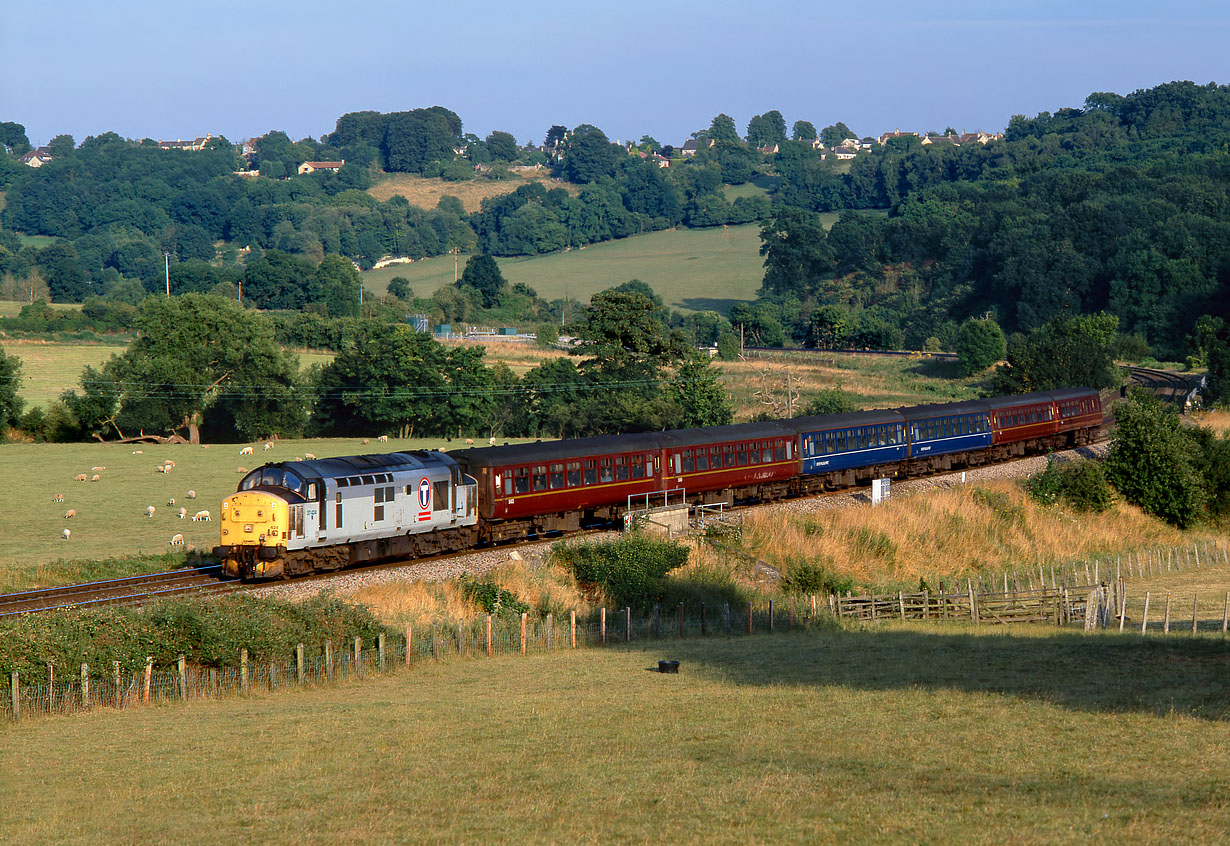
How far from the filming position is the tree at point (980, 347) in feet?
429

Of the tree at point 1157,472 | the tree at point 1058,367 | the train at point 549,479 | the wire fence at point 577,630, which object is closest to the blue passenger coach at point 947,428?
the train at point 549,479

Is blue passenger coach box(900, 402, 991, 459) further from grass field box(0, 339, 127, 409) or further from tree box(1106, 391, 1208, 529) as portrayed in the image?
grass field box(0, 339, 127, 409)

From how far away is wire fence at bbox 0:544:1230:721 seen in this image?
1128 inches

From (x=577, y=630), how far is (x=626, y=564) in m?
4.20

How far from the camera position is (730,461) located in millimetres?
53250

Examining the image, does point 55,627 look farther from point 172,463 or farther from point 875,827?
point 172,463

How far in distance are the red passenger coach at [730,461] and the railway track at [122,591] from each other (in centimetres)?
1877

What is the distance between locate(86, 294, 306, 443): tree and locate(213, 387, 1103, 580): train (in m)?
57.0

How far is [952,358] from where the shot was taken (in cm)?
14338

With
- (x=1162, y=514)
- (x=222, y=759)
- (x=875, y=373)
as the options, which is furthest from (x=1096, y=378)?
(x=222, y=759)

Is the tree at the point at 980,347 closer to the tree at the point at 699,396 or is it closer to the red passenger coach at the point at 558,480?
the tree at the point at 699,396

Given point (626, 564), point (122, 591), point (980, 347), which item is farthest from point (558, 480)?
point (980, 347)

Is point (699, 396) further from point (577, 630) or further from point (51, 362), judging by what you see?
point (51, 362)

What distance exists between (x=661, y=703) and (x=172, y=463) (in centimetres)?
6042
